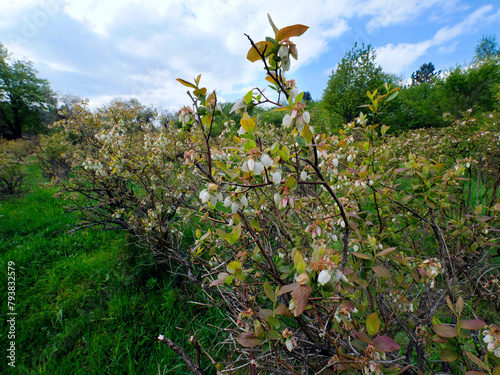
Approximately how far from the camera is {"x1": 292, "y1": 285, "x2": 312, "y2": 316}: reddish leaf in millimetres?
540

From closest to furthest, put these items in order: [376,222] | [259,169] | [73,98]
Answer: [259,169]
[376,222]
[73,98]

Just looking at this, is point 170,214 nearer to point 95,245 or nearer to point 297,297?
point 95,245

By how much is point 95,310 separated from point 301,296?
224 cm

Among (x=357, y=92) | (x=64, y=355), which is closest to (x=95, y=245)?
(x=64, y=355)

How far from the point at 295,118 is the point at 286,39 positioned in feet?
0.82

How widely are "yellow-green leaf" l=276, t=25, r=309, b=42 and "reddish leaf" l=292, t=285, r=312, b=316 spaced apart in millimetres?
736

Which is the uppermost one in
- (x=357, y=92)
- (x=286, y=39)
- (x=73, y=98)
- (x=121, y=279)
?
(x=73, y=98)

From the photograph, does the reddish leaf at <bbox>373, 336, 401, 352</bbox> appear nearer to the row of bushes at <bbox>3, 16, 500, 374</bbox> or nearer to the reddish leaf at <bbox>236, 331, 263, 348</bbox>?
the row of bushes at <bbox>3, 16, 500, 374</bbox>

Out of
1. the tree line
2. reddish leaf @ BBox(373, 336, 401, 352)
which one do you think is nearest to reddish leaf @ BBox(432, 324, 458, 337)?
reddish leaf @ BBox(373, 336, 401, 352)

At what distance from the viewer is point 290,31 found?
0.67m

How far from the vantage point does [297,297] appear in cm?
56

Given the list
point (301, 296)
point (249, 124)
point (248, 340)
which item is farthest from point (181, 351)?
point (249, 124)

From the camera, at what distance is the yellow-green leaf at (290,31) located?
66 cm

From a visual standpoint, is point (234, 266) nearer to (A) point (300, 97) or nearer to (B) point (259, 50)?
(A) point (300, 97)
